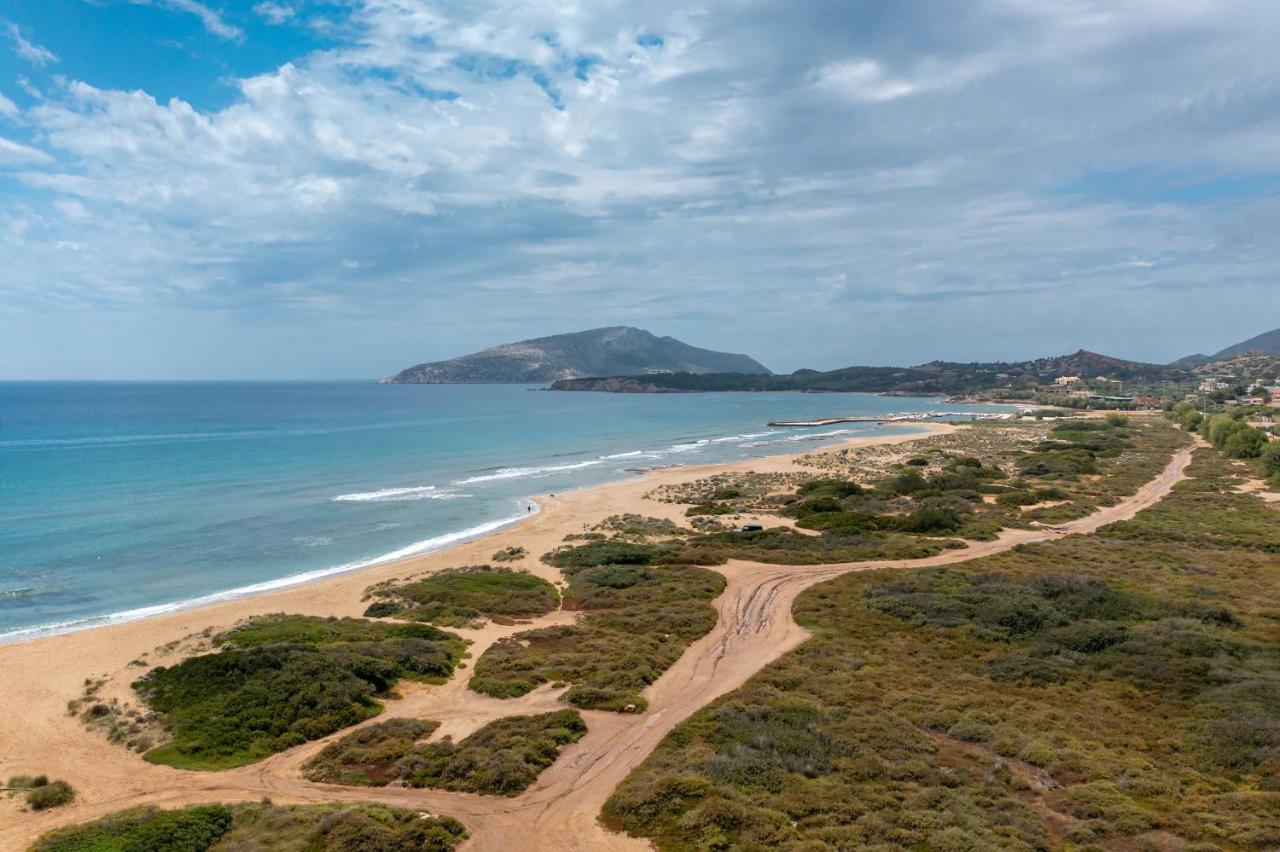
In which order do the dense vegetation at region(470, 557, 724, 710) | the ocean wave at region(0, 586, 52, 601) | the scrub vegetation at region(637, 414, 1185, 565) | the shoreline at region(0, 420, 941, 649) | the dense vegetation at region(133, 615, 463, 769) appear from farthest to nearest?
the scrub vegetation at region(637, 414, 1185, 565), the ocean wave at region(0, 586, 52, 601), the shoreline at region(0, 420, 941, 649), the dense vegetation at region(470, 557, 724, 710), the dense vegetation at region(133, 615, 463, 769)

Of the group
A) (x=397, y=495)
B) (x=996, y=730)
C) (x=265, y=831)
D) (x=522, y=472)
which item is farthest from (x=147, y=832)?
(x=522, y=472)

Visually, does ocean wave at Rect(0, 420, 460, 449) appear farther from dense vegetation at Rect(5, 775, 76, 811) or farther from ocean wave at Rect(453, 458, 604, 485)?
dense vegetation at Rect(5, 775, 76, 811)

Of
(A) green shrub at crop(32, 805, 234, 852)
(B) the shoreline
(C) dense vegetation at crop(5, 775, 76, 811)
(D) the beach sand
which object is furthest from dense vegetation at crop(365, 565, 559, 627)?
(A) green shrub at crop(32, 805, 234, 852)

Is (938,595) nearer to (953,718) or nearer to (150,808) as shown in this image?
(953,718)

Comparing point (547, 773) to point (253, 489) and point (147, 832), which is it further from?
point (253, 489)

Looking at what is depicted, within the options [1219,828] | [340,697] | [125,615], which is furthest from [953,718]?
[125,615]

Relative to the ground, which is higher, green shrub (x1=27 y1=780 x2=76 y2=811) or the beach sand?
green shrub (x1=27 y1=780 x2=76 y2=811)
